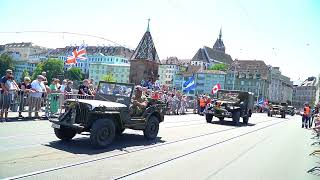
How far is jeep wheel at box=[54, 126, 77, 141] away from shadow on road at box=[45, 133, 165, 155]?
0.54 feet

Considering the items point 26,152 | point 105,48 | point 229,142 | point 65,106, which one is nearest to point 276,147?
point 229,142

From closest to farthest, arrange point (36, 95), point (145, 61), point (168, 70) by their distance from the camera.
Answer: point (36, 95), point (145, 61), point (168, 70)

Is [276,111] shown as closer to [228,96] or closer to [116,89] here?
[228,96]

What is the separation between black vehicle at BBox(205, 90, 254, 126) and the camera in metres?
24.4

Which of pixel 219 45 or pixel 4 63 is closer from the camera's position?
pixel 4 63

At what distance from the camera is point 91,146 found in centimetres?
1067

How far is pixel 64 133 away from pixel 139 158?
253 centimetres

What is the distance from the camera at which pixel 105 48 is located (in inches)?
6353

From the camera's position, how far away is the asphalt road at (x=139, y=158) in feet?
25.6

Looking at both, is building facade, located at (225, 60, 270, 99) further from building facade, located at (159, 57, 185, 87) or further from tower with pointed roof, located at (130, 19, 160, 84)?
tower with pointed roof, located at (130, 19, 160, 84)

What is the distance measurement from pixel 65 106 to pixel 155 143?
312 centimetres

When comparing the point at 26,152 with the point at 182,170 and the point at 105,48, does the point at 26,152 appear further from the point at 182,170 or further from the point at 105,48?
the point at 105,48

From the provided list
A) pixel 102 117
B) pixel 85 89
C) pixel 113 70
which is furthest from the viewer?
pixel 113 70

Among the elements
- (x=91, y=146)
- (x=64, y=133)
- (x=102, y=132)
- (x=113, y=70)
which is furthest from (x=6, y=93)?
(x=113, y=70)
